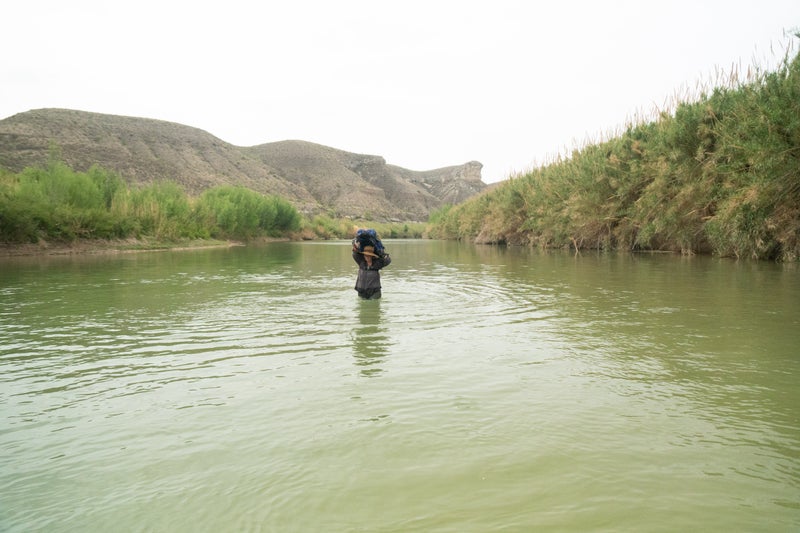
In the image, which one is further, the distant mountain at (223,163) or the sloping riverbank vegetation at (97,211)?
the distant mountain at (223,163)

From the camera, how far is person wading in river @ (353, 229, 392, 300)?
9.93 meters

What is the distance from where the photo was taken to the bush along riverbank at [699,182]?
14.3 m

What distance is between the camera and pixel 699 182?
756 inches

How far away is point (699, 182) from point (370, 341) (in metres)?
17.5

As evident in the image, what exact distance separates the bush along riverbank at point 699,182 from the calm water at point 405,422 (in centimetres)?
826

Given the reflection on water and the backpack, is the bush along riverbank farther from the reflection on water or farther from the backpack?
the reflection on water

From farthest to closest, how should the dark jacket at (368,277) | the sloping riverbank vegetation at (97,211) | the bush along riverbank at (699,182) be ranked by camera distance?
the sloping riverbank vegetation at (97,211) → the bush along riverbank at (699,182) → the dark jacket at (368,277)

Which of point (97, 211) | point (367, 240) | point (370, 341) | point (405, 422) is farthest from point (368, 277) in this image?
point (97, 211)

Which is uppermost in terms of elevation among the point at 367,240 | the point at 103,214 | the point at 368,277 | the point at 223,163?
the point at 223,163

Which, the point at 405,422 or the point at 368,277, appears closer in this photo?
the point at 405,422

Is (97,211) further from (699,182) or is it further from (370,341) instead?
(699,182)

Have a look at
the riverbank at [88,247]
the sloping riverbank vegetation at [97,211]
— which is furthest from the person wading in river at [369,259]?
the riverbank at [88,247]

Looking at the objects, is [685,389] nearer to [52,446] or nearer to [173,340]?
[52,446]

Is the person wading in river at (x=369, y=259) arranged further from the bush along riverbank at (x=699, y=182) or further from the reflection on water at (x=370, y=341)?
the bush along riverbank at (x=699, y=182)
